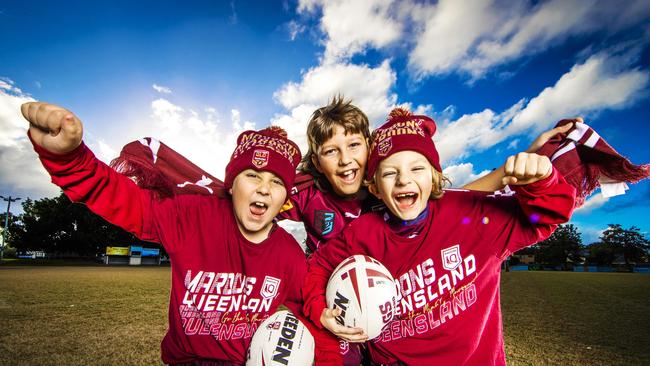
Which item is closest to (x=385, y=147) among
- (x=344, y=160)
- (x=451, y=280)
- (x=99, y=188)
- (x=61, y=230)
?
(x=344, y=160)

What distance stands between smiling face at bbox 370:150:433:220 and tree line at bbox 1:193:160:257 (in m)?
58.4

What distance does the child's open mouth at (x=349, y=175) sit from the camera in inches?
134

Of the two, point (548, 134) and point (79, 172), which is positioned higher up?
point (548, 134)

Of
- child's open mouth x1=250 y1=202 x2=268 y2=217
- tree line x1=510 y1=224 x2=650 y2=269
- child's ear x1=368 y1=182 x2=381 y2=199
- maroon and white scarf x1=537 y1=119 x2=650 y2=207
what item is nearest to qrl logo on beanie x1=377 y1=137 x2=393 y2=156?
child's ear x1=368 y1=182 x2=381 y2=199

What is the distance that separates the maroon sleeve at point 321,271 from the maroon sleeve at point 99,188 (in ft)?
4.43

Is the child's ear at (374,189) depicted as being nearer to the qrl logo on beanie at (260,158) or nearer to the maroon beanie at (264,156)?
the maroon beanie at (264,156)

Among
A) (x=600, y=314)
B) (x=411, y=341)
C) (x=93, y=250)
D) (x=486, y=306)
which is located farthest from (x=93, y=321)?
(x=93, y=250)

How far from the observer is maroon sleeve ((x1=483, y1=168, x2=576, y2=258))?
2.06 metres

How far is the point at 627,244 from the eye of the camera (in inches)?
3172

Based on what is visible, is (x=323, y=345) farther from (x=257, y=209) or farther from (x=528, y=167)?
(x=528, y=167)

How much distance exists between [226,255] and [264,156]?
921 mm

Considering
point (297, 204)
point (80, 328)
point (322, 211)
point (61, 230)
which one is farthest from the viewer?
point (61, 230)

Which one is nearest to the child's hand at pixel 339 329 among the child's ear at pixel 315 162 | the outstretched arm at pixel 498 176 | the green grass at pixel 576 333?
the outstretched arm at pixel 498 176

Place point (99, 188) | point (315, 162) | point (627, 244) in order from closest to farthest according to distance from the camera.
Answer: point (99, 188), point (315, 162), point (627, 244)
